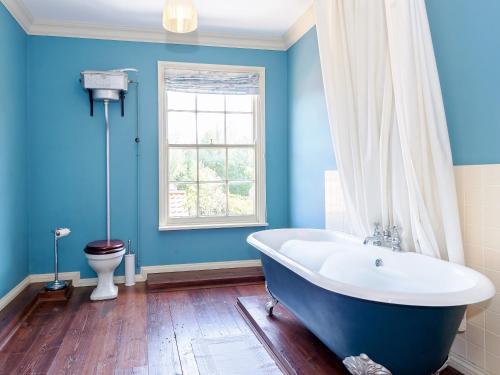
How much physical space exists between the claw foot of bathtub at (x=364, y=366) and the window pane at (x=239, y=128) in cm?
297

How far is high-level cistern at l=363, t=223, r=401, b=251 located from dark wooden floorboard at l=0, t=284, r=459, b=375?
0.75 metres

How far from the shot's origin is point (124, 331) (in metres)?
2.84

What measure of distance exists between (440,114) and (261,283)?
2.49 m

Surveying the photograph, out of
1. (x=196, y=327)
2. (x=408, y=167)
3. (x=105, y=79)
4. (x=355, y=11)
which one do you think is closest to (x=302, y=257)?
(x=196, y=327)

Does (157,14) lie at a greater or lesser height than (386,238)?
greater

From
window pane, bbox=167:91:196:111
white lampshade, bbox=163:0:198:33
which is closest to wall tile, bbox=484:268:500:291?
white lampshade, bbox=163:0:198:33

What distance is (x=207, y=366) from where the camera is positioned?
2285 millimetres

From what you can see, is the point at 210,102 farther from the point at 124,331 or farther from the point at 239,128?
the point at 124,331

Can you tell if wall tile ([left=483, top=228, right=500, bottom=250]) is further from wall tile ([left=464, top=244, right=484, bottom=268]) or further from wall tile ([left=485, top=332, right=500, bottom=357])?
wall tile ([left=485, top=332, right=500, bottom=357])

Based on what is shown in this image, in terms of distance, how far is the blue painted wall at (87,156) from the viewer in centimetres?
389

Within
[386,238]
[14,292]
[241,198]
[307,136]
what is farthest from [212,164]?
[386,238]

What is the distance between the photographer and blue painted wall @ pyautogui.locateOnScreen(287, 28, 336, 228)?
3672 mm

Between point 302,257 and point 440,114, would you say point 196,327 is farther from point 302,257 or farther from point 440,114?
point 440,114

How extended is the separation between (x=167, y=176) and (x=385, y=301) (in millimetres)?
3044
